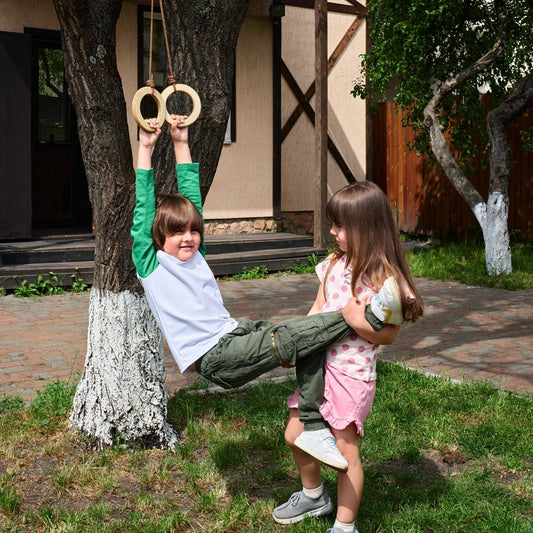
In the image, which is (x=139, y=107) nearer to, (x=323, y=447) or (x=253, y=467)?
(x=323, y=447)

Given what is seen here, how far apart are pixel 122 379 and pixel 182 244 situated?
1274 millimetres

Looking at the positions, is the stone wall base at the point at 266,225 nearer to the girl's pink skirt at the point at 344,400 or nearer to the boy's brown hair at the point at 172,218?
the boy's brown hair at the point at 172,218

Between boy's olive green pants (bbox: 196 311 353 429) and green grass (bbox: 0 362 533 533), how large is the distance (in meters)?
0.64

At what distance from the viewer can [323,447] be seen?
292 cm

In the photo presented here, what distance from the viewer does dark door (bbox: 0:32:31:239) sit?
9852 millimetres

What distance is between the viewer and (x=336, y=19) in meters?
14.3

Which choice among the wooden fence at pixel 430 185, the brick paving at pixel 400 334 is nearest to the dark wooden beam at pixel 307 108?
the wooden fence at pixel 430 185

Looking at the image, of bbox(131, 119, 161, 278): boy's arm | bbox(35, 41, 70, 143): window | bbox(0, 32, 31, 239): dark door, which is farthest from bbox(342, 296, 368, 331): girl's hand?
bbox(35, 41, 70, 143): window

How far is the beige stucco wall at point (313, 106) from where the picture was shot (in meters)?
13.8

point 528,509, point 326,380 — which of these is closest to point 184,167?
point 326,380

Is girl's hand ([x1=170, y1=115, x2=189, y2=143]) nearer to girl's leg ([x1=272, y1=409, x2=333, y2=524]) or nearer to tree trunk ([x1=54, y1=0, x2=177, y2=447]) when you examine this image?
tree trunk ([x1=54, y1=0, x2=177, y2=447])

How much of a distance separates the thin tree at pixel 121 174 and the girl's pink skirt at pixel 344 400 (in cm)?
142

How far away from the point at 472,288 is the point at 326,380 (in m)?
6.98

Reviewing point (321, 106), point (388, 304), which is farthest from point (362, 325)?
point (321, 106)
